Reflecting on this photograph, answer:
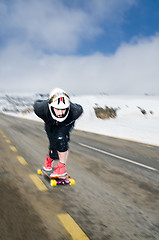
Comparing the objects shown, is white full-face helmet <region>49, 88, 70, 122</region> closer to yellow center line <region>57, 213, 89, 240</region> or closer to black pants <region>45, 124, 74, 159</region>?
A: black pants <region>45, 124, 74, 159</region>

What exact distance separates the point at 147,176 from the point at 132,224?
94.5 inches

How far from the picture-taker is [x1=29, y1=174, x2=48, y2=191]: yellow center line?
11.9ft

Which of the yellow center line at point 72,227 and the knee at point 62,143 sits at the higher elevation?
the knee at point 62,143

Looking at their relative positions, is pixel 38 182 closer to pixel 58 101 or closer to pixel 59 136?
pixel 59 136

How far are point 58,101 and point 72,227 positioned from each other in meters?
1.91

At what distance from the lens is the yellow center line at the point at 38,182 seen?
3.64m

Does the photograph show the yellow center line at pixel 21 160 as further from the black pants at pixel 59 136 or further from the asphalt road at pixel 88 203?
the black pants at pixel 59 136

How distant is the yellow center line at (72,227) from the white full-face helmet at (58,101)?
5.11 ft

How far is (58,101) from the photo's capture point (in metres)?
3.52

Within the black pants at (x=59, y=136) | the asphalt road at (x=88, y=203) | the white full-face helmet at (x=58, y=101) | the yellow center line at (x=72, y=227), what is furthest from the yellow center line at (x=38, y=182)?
the white full-face helmet at (x=58, y=101)

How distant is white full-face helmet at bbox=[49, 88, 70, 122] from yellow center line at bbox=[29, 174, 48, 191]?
1.20m

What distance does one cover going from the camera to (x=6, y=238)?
2.19 m

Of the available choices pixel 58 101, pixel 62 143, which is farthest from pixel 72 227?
pixel 58 101

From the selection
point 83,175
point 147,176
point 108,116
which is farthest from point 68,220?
point 108,116
